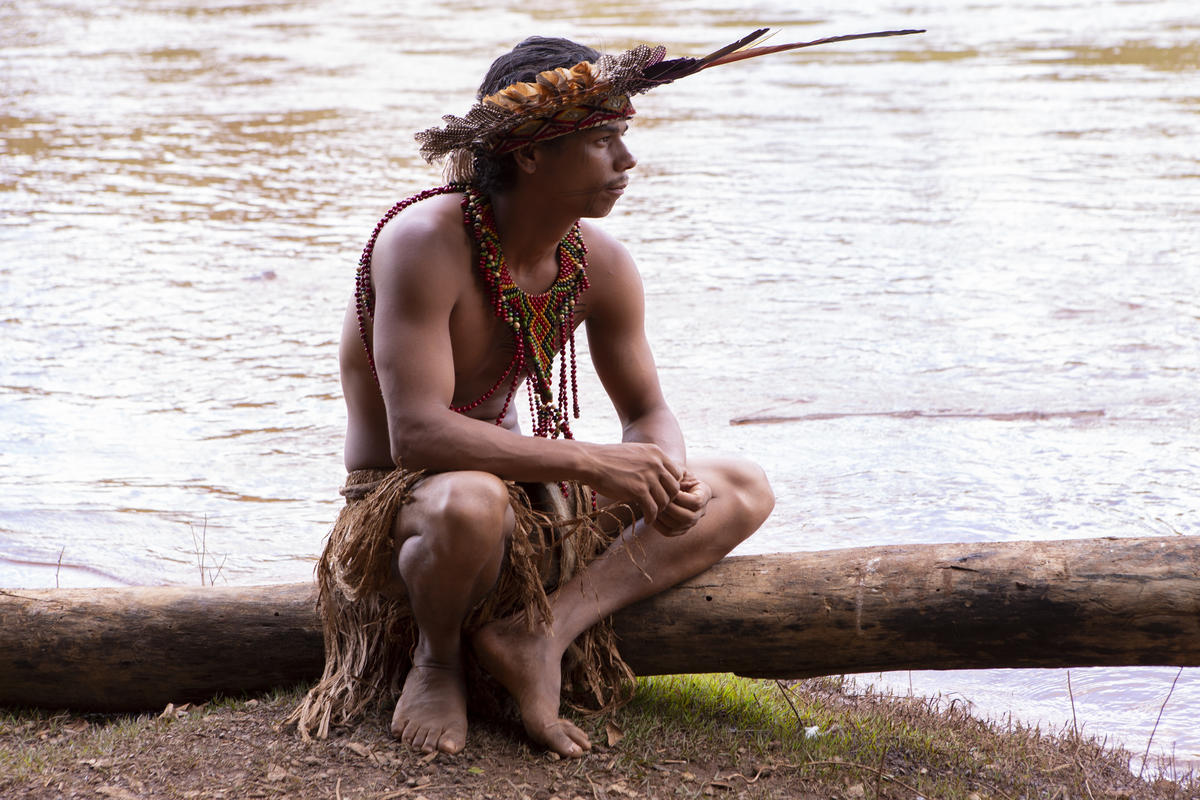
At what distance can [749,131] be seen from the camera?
11.9 m

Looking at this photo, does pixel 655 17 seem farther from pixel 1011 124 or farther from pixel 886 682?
pixel 886 682

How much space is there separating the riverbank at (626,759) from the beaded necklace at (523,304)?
708 mm

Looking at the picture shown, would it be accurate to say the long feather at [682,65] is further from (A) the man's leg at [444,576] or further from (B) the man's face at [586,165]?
(A) the man's leg at [444,576]

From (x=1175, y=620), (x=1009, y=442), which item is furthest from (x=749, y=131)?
(x=1175, y=620)

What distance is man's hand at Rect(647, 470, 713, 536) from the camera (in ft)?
9.59

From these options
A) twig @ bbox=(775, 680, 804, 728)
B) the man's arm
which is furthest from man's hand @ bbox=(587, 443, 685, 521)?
twig @ bbox=(775, 680, 804, 728)

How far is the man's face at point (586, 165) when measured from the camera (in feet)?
9.59

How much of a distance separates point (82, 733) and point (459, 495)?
3.72 feet

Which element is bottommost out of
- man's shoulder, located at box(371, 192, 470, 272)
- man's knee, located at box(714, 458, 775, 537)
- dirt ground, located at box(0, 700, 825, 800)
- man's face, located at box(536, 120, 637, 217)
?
dirt ground, located at box(0, 700, 825, 800)

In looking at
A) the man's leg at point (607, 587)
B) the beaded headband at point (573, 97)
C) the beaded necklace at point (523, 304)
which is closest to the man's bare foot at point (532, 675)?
the man's leg at point (607, 587)

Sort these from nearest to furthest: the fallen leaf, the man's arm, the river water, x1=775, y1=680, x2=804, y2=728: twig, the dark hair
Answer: the fallen leaf < the man's arm < the dark hair < x1=775, y1=680, x2=804, y2=728: twig < the river water

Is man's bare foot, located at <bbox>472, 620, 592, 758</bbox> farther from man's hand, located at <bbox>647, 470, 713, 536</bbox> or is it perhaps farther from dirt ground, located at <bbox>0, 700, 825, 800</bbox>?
man's hand, located at <bbox>647, 470, 713, 536</bbox>

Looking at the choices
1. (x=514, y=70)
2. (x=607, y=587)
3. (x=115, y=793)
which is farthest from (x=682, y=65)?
(x=115, y=793)

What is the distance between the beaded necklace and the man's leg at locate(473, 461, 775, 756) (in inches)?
13.0
